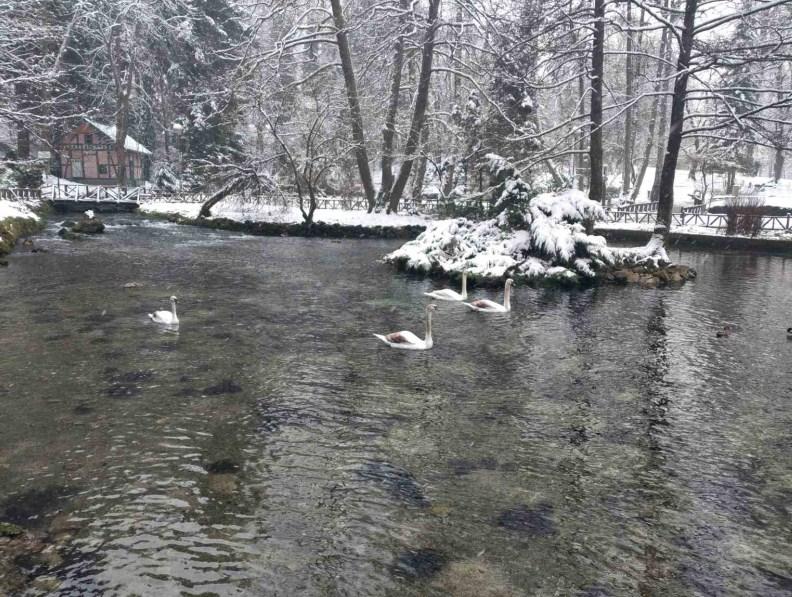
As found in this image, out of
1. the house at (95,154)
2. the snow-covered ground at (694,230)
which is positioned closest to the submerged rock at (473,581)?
the snow-covered ground at (694,230)

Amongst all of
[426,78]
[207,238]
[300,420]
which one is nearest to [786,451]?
[300,420]

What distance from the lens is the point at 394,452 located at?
685cm

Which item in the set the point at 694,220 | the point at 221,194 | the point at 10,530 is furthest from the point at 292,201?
the point at 10,530

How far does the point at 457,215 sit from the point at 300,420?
15.3 metres

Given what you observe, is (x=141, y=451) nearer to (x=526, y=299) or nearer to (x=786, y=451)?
(x=786, y=451)

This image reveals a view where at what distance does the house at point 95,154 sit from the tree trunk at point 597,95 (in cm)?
4525

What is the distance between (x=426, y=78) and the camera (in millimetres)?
31141

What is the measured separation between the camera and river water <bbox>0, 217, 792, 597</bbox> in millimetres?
4879

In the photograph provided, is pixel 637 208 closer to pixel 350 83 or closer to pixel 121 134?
pixel 350 83

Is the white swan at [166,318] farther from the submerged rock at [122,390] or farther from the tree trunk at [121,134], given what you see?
the tree trunk at [121,134]

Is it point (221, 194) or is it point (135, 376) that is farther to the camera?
point (221, 194)

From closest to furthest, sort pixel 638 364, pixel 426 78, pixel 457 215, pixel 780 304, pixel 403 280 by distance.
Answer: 1. pixel 638 364
2. pixel 780 304
3. pixel 403 280
4. pixel 457 215
5. pixel 426 78

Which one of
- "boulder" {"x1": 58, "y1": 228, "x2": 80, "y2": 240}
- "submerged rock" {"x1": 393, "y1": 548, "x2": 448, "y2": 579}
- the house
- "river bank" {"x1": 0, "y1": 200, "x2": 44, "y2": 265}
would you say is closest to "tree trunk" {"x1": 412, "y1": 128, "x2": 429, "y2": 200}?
"boulder" {"x1": 58, "y1": 228, "x2": 80, "y2": 240}

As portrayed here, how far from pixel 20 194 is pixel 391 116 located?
2253 cm
